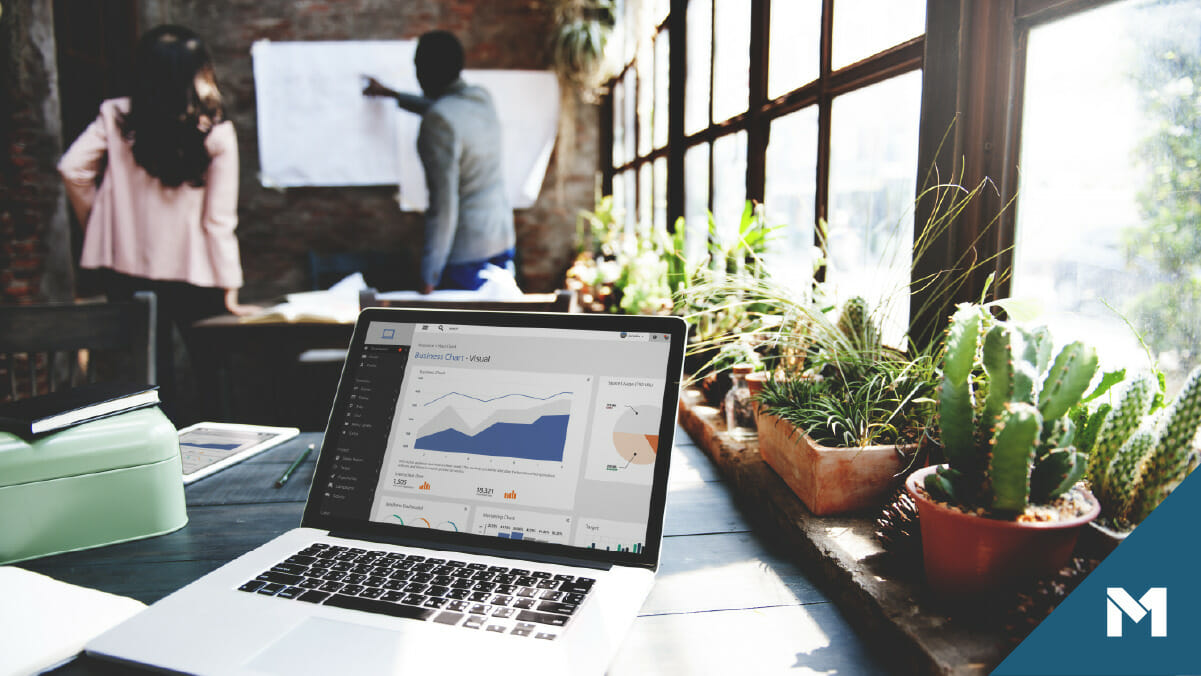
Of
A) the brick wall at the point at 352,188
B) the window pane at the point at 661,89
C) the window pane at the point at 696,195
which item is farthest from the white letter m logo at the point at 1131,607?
the brick wall at the point at 352,188

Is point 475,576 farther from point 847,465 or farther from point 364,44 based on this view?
point 364,44

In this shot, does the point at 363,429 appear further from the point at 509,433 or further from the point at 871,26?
the point at 871,26

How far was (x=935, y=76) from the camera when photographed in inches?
45.0

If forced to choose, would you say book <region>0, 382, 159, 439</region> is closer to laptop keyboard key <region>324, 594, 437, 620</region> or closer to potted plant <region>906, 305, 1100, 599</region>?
laptop keyboard key <region>324, 594, 437, 620</region>

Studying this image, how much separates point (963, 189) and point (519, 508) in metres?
0.82

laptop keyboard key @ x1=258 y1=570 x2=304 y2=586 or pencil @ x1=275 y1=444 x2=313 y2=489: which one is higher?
laptop keyboard key @ x1=258 y1=570 x2=304 y2=586

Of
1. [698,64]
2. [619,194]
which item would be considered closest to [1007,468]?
[698,64]

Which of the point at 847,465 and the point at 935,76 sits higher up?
the point at 935,76

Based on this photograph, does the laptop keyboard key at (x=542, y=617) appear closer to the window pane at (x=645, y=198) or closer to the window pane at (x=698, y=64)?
the window pane at (x=698, y=64)

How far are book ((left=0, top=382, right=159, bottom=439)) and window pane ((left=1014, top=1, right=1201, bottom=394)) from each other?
4.37 ft

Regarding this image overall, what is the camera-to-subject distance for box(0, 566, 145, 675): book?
72 centimetres

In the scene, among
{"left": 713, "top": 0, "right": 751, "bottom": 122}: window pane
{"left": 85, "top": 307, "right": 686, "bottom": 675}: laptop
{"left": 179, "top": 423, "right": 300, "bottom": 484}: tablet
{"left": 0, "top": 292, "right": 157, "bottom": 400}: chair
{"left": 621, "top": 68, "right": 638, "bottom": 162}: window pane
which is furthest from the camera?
{"left": 621, "top": 68, "right": 638, "bottom": 162}: window pane

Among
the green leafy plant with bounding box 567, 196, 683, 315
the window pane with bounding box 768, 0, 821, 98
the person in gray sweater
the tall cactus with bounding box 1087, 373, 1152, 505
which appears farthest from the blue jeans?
the tall cactus with bounding box 1087, 373, 1152, 505

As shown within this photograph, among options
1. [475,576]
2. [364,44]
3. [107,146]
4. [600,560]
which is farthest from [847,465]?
[364,44]
